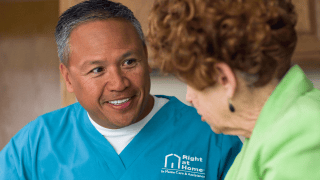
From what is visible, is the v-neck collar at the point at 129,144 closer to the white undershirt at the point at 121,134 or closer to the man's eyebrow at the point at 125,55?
the white undershirt at the point at 121,134

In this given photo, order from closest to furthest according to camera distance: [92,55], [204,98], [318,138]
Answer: [318,138] < [204,98] < [92,55]

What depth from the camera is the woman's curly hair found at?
0.51m

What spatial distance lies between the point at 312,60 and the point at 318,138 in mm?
1029

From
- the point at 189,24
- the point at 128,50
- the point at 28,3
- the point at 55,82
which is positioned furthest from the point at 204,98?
the point at 28,3

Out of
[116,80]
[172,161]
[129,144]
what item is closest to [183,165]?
[172,161]

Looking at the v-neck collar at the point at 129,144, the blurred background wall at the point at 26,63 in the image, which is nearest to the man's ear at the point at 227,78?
the v-neck collar at the point at 129,144

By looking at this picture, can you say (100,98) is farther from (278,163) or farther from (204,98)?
(278,163)

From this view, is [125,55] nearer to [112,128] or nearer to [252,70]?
[112,128]

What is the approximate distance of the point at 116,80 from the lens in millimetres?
985

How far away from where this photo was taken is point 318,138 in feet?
1.57

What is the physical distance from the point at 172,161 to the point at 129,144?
16 cm

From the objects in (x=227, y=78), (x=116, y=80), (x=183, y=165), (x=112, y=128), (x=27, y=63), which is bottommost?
(x=27, y=63)

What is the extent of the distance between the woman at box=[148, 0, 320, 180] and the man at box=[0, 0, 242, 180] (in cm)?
44

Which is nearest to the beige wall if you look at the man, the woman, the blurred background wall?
the blurred background wall
